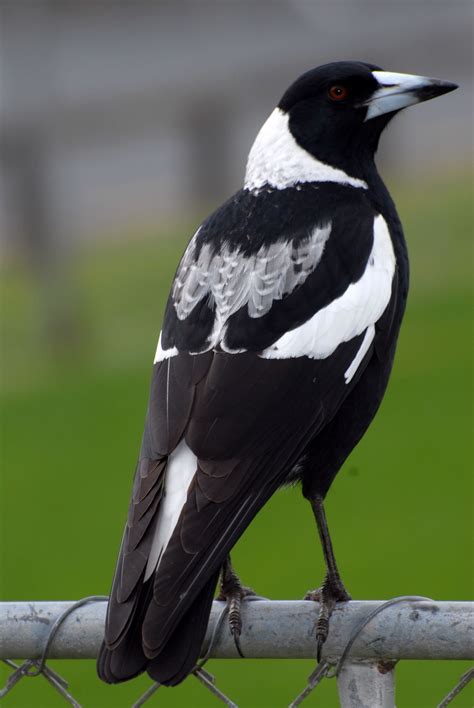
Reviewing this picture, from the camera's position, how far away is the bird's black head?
10.1 ft

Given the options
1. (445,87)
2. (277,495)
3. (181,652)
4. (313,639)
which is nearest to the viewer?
(313,639)

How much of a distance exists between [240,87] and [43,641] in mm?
8966

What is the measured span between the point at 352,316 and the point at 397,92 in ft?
2.12

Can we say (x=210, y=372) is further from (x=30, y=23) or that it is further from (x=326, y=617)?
(x=30, y=23)

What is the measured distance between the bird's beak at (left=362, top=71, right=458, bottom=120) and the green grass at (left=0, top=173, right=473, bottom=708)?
171 cm

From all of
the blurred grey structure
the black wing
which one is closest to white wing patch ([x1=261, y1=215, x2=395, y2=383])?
the black wing

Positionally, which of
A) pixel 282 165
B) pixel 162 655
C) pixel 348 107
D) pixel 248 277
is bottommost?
pixel 162 655

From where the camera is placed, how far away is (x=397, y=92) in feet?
10.1

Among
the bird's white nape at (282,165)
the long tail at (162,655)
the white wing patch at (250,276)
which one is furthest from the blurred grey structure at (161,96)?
the long tail at (162,655)

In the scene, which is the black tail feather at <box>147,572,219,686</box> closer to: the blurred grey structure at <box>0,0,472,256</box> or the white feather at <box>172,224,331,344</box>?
the white feather at <box>172,224,331,344</box>

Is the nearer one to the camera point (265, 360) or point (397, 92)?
point (265, 360)

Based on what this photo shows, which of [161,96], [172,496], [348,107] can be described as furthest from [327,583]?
[161,96]

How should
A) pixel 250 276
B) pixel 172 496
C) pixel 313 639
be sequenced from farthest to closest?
pixel 250 276 → pixel 172 496 → pixel 313 639

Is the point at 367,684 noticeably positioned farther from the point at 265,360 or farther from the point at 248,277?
the point at 248,277
